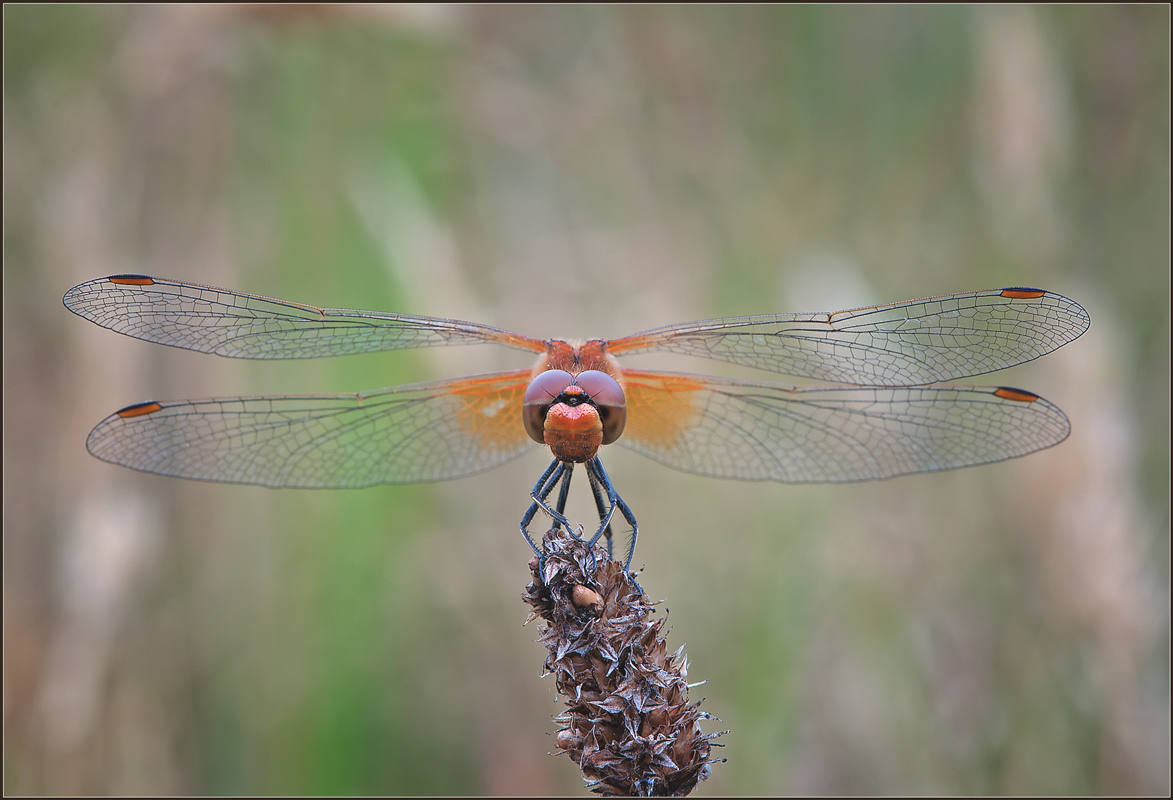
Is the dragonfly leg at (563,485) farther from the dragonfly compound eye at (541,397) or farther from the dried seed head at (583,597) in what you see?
the dried seed head at (583,597)

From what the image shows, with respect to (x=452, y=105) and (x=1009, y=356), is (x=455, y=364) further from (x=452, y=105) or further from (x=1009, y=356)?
(x=1009, y=356)

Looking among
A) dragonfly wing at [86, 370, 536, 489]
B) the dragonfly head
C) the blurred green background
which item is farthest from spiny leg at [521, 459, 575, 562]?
the blurred green background

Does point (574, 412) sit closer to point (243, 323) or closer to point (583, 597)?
point (583, 597)

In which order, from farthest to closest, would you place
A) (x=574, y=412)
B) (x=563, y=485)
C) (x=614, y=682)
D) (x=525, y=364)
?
(x=525, y=364) → (x=563, y=485) → (x=574, y=412) → (x=614, y=682)

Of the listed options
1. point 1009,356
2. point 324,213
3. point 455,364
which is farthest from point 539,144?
point 1009,356

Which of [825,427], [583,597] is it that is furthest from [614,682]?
[825,427]

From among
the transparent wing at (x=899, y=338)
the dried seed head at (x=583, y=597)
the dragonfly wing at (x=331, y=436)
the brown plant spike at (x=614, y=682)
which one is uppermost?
the transparent wing at (x=899, y=338)

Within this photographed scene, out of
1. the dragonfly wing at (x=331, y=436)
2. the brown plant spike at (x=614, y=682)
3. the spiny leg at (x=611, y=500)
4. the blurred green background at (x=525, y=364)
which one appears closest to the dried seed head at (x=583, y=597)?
the brown plant spike at (x=614, y=682)
